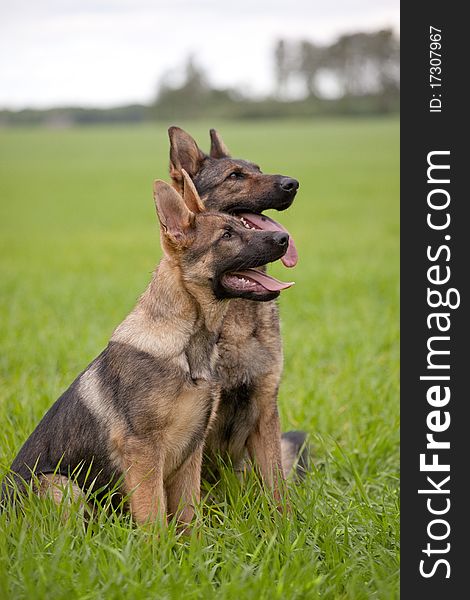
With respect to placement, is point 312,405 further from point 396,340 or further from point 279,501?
point 396,340

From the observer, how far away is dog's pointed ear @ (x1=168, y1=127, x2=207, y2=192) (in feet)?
13.5

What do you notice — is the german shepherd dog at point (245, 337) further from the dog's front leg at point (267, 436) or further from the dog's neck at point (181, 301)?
the dog's neck at point (181, 301)

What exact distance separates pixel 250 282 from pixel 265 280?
79mm

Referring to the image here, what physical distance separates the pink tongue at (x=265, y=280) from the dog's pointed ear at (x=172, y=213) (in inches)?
13.3

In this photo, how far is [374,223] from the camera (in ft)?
60.6

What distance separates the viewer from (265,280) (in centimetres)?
368

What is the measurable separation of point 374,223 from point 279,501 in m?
15.1

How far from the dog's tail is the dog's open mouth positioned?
1.20m

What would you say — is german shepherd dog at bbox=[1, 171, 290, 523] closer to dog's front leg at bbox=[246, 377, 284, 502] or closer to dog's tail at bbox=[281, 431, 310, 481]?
dog's front leg at bbox=[246, 377, 284, 502]

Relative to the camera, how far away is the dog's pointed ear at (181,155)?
410cm

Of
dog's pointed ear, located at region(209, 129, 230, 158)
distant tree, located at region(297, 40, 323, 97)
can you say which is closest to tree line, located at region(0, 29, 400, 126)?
distant tree, located at region(297, 40, 323, 97)

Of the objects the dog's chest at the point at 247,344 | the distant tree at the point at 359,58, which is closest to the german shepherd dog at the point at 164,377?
the dog's chest at the point at 247,344

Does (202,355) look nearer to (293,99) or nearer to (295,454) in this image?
(295,454)

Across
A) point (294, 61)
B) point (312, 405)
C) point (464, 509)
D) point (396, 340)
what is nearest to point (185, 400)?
point (464, 509)
